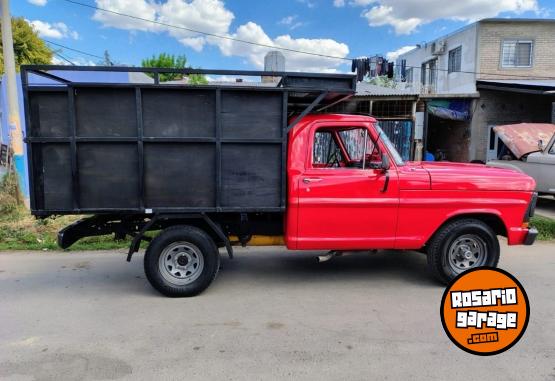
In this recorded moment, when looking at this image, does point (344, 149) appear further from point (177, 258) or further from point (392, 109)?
point (392, 109)

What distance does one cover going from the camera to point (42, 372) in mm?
3182

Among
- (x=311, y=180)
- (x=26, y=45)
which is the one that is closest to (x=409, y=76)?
(x=26, y=45)

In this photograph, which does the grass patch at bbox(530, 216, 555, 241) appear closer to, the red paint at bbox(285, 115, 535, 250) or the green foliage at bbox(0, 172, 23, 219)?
the red paint at bbox(285, 115, 535, 250)

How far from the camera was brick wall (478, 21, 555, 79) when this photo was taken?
18062 mm

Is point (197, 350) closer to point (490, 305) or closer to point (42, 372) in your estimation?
point (42, 372)

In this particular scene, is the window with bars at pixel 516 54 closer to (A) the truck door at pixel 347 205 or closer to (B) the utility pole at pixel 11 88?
(A) the truck door at pixel 347 205

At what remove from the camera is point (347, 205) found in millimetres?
4840

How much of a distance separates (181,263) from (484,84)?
13681mm

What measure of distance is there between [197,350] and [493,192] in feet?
12.1

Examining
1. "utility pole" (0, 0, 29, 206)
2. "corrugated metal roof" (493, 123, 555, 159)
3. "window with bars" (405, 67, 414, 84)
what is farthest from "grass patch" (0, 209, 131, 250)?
"window with bars" (405, 67, 414, 84)

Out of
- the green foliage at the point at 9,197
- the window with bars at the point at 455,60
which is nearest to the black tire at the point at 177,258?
the green foliage at the point at 9,197

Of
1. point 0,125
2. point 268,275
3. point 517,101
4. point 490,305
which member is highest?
point 517,101

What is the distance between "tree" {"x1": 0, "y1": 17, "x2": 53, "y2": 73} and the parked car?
25275mm

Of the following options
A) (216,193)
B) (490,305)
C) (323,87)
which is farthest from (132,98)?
(490,305)
